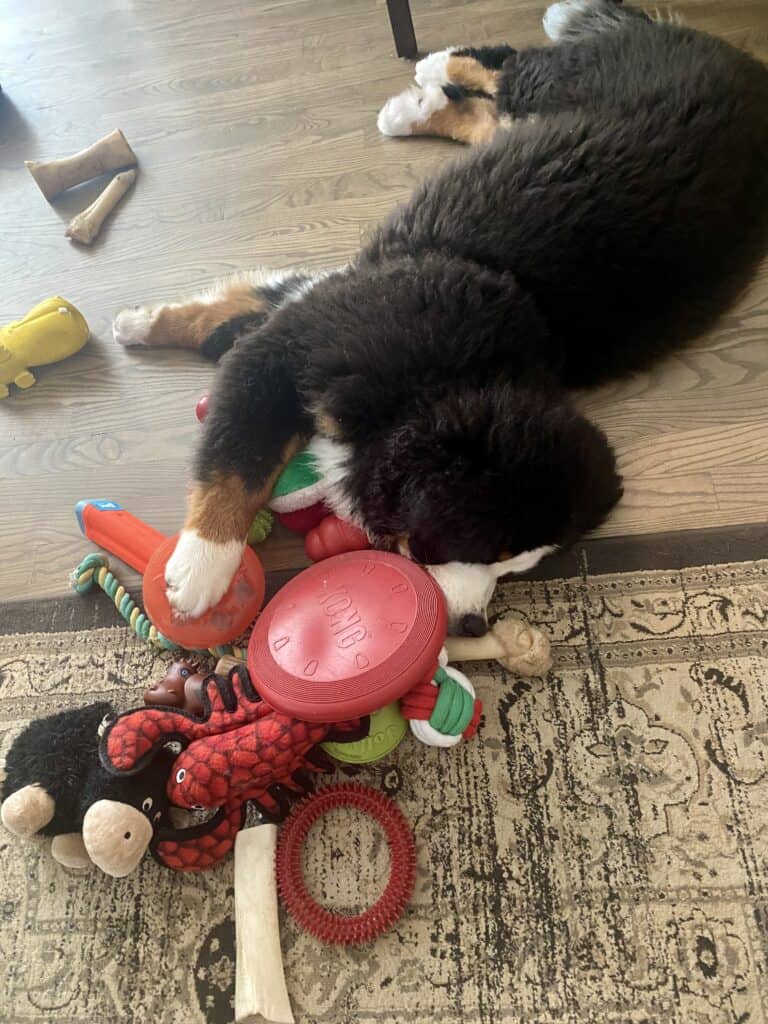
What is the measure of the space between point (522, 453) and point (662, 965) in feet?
2.57

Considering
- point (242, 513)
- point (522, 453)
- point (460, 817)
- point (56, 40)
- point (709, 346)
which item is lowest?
point (460, 817)

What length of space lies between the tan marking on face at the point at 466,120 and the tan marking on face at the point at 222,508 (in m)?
1.31

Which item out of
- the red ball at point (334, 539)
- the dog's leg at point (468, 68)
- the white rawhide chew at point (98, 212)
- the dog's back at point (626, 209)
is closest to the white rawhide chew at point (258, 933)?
the red ball at point (334, 539)

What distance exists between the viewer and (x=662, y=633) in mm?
1382

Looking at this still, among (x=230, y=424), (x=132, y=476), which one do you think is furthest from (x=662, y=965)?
(x=132, y=476)

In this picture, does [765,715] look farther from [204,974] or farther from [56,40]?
[56,40]

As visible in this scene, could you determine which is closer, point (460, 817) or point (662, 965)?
point (662, 965)

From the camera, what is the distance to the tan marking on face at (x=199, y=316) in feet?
5.77

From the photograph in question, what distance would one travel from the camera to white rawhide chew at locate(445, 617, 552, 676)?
1.33m

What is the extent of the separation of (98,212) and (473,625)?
1.67 m

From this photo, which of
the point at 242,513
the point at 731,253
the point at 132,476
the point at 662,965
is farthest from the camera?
the point at 132,476

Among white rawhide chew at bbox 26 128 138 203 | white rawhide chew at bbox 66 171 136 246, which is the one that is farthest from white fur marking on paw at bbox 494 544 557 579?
white rawhide chew at bbox 26 128 138 203

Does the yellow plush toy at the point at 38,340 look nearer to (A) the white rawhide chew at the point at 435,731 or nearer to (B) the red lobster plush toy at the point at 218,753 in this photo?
(B) the red lobster plush toy at the point at 218,753

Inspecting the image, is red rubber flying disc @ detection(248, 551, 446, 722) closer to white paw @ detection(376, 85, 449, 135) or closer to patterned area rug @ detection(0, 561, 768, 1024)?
patterned area rug @ detection(0, 561, 768, 1024)
